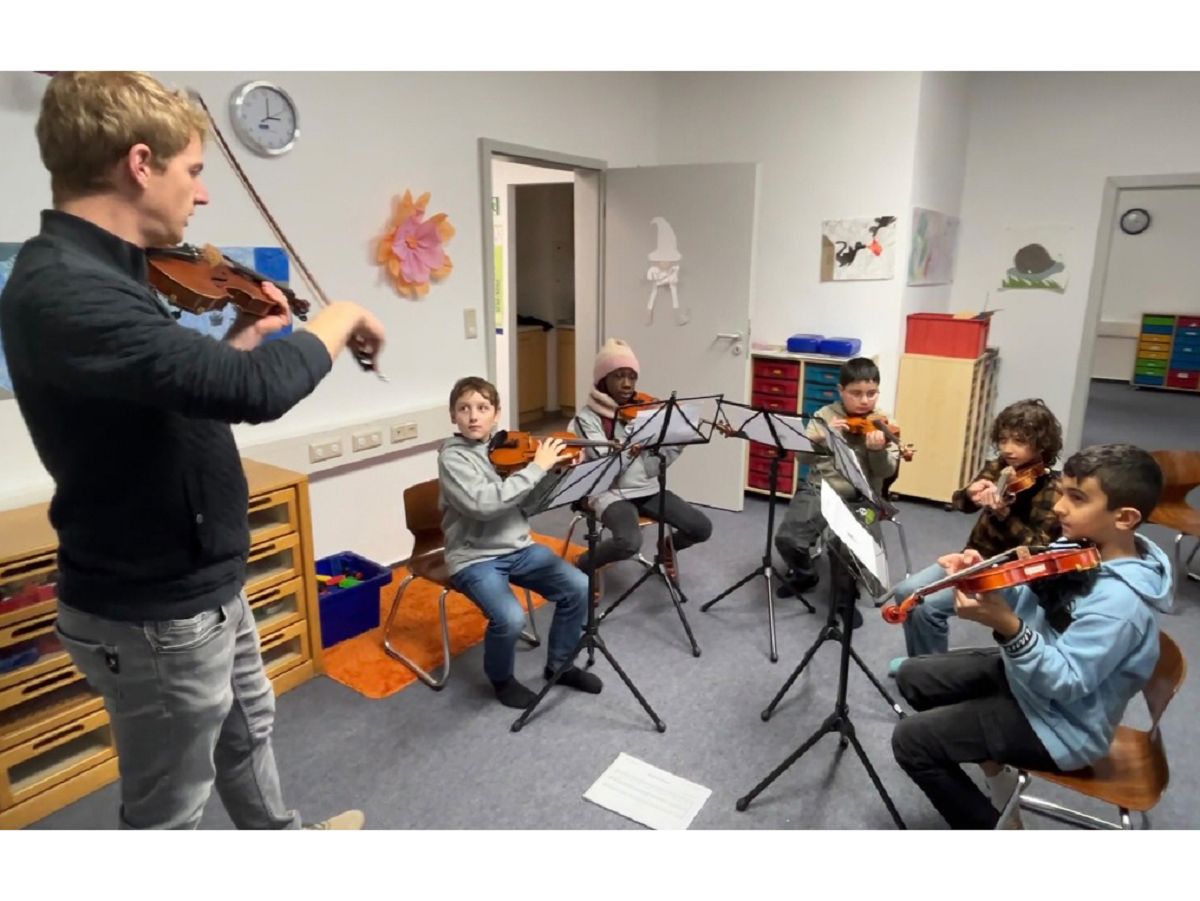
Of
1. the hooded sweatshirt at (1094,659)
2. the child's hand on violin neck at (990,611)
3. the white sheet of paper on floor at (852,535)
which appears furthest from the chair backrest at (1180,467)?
the child's hand on violin neck at (990,611)

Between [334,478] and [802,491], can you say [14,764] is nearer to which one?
[334,478]

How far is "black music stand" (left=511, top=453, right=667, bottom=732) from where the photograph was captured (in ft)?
6.64

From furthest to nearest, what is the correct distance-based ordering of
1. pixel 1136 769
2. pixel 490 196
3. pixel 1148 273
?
pixel 1148 273, pixel 490 196, pixel 1136 769

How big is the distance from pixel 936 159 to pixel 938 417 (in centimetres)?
141

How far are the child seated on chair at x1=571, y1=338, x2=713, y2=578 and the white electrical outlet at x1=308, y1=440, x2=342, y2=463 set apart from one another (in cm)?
92

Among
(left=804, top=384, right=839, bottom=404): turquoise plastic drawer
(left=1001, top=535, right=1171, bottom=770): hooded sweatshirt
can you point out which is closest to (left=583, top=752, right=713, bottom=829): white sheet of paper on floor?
(left=1001, top=535, right=1171, bottom=770): hooded sweatshirt

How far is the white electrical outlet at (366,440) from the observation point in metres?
2.99

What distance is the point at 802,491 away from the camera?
3119mm

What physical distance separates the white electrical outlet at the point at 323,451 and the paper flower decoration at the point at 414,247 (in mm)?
698

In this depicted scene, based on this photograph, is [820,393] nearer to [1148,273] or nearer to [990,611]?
[990,611]

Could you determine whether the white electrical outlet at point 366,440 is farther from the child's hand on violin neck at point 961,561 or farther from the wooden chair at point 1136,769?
the wooden chair at point 1136,769

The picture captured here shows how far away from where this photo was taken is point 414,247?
3076mm

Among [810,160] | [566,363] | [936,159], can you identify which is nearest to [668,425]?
[810,160]

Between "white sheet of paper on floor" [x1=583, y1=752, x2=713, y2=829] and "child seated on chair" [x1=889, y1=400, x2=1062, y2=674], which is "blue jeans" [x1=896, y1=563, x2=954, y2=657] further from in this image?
"white sheet of paper on floor" [x1=583, y1=752, x2=713, y2=829]
